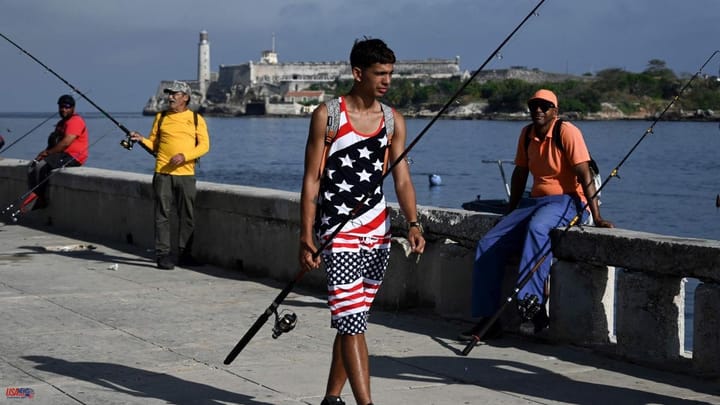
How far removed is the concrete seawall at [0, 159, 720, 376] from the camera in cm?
643

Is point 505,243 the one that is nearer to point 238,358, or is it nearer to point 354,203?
point 238,358

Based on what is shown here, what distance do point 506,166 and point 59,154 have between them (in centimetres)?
6337

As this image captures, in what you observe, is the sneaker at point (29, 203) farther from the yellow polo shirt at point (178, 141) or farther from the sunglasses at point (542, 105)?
the sunglasses at point (542, 105)

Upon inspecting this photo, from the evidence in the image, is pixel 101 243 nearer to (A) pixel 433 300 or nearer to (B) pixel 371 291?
(A) pixel 433 300

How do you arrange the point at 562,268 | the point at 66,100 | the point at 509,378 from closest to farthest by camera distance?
the point at 509,378, the point at 562,268, the point at 66,100

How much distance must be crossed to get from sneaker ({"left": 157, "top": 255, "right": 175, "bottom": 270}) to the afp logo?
4.52m

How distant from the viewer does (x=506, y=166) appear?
75.6 m

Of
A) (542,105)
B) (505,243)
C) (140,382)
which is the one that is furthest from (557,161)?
(140,382)

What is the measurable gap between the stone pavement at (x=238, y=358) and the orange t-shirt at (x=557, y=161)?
929mm

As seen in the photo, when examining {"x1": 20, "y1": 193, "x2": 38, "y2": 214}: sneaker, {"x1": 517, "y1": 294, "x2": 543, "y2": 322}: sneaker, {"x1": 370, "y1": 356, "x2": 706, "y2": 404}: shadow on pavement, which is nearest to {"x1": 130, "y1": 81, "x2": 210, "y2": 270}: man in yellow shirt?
{"x1": 20, "y1": 193, "x2": 38, "y2": 214}: sneaker

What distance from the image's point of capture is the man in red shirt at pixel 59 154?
1323cm

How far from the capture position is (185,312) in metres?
8.21

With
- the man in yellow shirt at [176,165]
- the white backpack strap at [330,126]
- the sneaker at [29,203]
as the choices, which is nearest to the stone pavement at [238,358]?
the man in yellow shirt at [176,165]

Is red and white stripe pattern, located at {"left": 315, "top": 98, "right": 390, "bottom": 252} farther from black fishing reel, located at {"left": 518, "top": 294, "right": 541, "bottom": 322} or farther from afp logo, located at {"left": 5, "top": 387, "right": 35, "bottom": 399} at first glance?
black fishing reel, located at {"left": 518, "top": 294, "right": 541, "bottom": 322}
